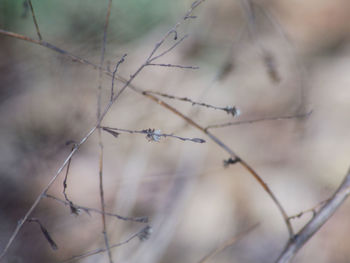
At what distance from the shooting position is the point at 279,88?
2600mm

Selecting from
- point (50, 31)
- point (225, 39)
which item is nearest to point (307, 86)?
point (225, 39)

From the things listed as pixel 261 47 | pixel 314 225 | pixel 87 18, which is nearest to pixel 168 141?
pixel 87 18

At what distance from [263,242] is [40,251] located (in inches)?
43.4

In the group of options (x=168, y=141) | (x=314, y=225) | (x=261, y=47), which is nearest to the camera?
(x=314, y=225)

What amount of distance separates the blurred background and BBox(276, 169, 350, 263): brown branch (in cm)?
55

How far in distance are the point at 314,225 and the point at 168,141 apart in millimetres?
1336

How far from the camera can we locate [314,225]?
0.94m

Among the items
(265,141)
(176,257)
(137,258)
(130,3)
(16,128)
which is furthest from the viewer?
(130,3)

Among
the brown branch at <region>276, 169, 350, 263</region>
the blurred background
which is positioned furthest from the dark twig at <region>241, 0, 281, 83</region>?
the brown branch at <region>276, 169, 350, 263</region>

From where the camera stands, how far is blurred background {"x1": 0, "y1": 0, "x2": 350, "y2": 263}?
1.82 meters

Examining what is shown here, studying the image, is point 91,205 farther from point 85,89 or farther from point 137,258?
point 85,89

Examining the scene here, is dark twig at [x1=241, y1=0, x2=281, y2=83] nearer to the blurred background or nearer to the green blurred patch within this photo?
the blurred background

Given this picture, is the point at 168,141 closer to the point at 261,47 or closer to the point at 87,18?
the point at 87,18

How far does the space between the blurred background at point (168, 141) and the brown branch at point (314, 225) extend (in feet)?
1.81
